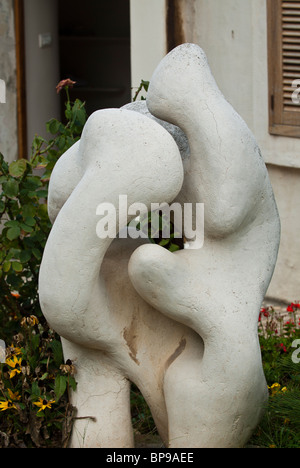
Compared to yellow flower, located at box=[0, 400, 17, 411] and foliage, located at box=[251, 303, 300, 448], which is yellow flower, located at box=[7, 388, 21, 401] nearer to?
yellow flower, located at box=[0, 400, 17, 411]

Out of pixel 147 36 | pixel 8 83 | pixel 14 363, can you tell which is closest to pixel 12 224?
pixel 14 363

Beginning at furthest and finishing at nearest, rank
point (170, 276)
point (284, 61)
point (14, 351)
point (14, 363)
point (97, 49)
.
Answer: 1. point (97, 49)
2. point (284, 61)
3. point (14, 351)
4. point (14, 363)
5. point (170, 276)

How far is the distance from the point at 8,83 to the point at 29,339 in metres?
4.45

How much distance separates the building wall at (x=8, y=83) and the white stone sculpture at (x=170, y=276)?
4.39 meters

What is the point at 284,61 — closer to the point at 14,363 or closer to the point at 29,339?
the point at 29,339

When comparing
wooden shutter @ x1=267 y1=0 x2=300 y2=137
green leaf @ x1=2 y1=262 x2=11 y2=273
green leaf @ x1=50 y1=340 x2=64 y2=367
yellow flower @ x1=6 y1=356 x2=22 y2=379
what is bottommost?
yellow flower @ x1=6 y1=356 x2=22 y2=379

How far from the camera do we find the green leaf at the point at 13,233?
4.44 meters

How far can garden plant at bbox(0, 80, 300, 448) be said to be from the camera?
374 centimetres

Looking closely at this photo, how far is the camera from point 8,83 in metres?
8.01

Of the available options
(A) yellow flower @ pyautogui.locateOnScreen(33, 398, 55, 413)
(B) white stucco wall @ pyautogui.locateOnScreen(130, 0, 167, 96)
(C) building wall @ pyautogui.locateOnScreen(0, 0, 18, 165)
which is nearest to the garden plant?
(A) yellow flower @ pyautogui.locateOnScreen(33, 398, 55, 413)

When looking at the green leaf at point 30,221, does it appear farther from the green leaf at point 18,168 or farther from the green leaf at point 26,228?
the green leaf at point 18,168

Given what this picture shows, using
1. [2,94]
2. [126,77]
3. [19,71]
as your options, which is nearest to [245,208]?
[2,94]

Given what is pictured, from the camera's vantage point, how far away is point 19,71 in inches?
316

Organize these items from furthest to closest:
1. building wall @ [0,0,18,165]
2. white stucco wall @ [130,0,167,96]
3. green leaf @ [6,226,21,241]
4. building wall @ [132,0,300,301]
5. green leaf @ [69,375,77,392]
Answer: building wall @ [0,0,18,165] → white stucco wall @ [130,0,167,96] → building wall @ [132,0,300,301] → green leaf @ [6,226,21,241] → green leaf @ [69,375,77,392]
